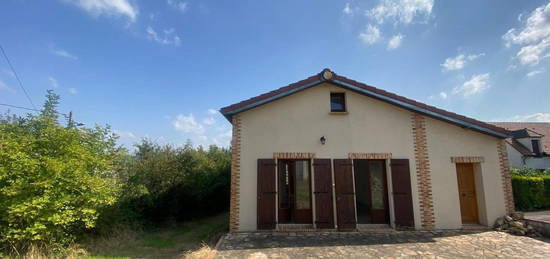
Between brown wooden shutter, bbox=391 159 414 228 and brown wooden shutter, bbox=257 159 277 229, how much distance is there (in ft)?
12.5

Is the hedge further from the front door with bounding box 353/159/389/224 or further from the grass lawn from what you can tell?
the grass lawn

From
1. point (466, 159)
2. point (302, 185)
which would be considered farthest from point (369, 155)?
point (466, 159)

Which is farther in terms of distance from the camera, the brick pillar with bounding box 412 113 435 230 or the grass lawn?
the brick pillar with bounding box 412 113 435 230

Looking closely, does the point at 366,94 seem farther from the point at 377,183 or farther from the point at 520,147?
the point at 520,147

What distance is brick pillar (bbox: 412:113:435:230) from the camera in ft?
25.1

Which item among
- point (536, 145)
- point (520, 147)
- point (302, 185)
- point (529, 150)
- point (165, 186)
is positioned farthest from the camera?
point (520, 147)

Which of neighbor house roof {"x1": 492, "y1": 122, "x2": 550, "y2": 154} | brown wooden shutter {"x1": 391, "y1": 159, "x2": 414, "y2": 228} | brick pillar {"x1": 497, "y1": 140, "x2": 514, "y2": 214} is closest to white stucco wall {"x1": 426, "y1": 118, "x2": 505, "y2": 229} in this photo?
brick pillar {"x1": 497, "y1": 140, "x2": 514, "y2": 214}

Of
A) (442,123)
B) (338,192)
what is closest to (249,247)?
(338,192)

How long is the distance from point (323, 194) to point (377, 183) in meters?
1.98

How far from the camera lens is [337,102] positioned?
845 centimetres

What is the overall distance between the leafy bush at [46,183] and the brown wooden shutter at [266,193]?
4.31 m

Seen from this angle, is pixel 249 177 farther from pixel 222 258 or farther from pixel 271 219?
pixel 222 258

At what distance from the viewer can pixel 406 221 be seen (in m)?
7.59

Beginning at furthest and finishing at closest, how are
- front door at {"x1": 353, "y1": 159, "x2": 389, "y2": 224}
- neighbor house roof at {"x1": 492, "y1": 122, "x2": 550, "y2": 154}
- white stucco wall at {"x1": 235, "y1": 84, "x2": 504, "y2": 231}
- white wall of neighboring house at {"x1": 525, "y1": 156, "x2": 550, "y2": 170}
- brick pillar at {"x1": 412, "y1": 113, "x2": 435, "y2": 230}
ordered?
neighbor house roof at {"x1": 492, "y1": 122, "x2": 550, "y2": 154}
white wall of neighboring house at {"x1": 525, "y1": 156, "x2": 550, "y2": 170}
front door at {"x1": 353, "y1": 159, "x2": 389, "y2": 224}
white stucco wall at {"x1": 235, "y1": 84, "x2": 504, "y2": 231}
brick pillar at {"x1": 412, "y1": 113, "x2": 435, "y2": 230}
